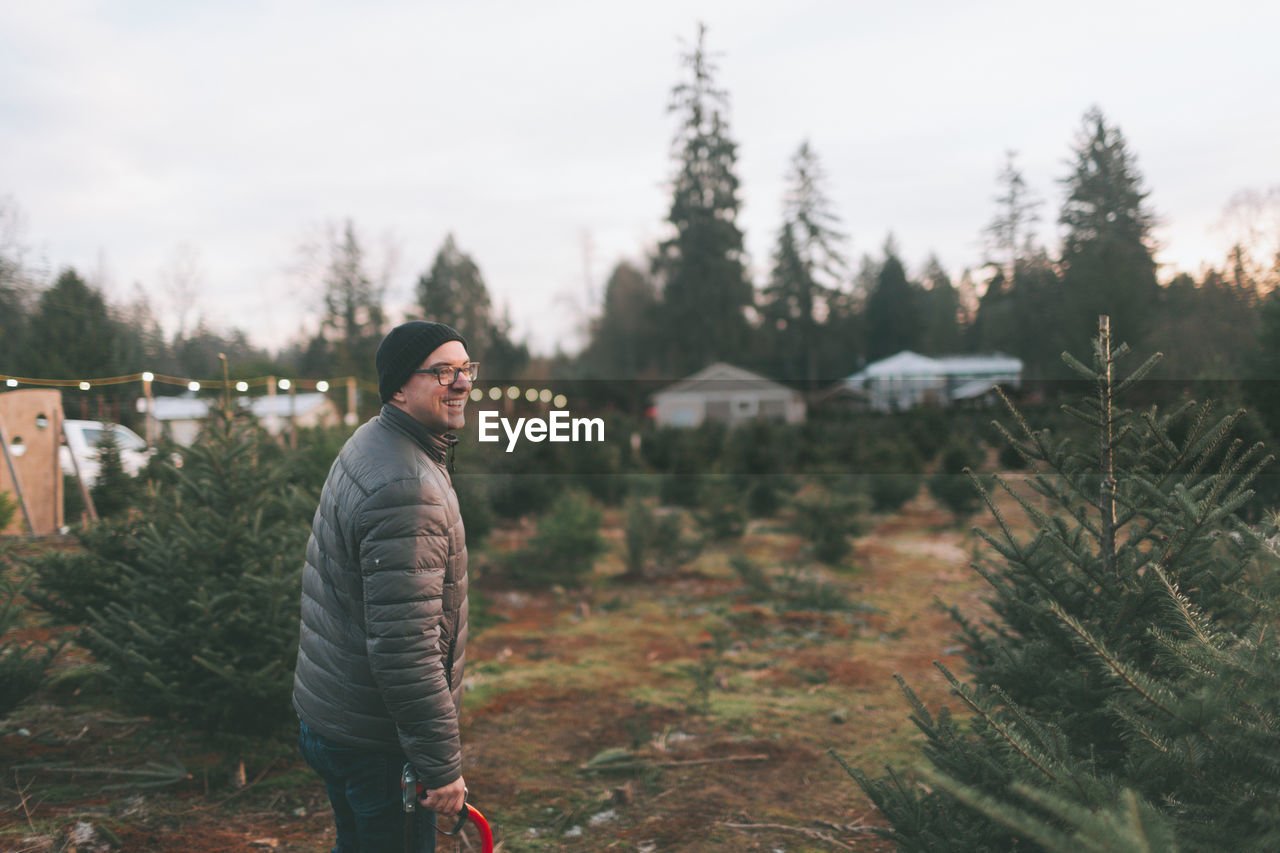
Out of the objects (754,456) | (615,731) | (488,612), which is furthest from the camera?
(754,456)

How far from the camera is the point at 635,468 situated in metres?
18.4

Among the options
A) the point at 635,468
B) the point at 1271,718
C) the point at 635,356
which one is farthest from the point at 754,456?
the point at 635,356

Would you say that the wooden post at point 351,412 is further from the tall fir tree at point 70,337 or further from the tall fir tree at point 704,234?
the tall fir tree at point 704,234

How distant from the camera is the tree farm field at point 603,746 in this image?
3.50m

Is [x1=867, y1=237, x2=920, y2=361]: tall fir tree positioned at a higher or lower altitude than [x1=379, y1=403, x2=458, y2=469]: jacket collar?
higher

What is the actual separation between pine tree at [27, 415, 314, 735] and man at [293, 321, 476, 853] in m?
1.49

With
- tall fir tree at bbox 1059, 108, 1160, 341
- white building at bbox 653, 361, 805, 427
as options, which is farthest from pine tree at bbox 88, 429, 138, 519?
white building at bbox 653, 361, 805, 427

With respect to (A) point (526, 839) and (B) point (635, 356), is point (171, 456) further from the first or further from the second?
(B) point (635, 356)

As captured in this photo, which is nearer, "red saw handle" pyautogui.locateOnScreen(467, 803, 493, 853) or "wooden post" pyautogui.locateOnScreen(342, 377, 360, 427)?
"red saw handle" pyautogui.locateOnScreen(467, 803, 493, 853)

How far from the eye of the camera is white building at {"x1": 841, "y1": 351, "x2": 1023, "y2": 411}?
135 ft

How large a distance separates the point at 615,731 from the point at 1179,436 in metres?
8.64

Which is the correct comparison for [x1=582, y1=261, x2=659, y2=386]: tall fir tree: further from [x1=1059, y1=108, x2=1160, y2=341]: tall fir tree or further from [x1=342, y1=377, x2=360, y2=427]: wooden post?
[x1=342, y1=377, x2=360, y2=427]: wooden post

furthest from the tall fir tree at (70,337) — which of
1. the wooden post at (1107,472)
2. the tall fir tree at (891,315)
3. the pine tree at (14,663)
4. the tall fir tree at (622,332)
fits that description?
the tall fir tree at (891,315)

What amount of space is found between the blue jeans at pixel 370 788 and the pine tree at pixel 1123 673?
1.44 m
